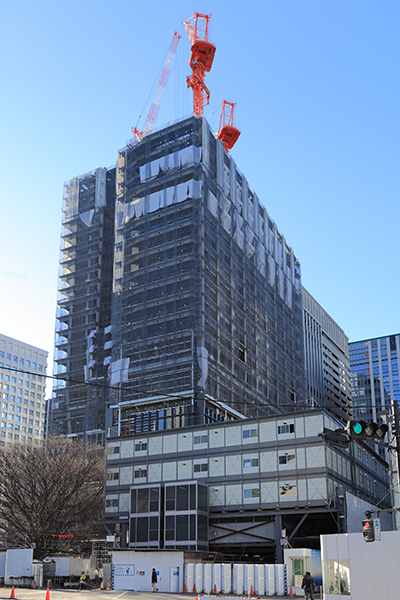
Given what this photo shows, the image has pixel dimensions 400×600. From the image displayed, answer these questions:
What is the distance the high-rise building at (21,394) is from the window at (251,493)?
371ft

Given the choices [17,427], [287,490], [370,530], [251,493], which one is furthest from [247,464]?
[17,427]

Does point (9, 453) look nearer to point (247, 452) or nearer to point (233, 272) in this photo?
point (247, 452)

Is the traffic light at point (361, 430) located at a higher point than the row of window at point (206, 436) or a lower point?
lower

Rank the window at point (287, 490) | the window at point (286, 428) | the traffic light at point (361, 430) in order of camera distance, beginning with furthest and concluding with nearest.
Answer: the window at point (286, 428), the window at point (287, 490), the traffic light at point (361, 430)

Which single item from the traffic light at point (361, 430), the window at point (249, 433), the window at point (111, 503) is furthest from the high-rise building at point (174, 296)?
the traffic light at point (361, 430)

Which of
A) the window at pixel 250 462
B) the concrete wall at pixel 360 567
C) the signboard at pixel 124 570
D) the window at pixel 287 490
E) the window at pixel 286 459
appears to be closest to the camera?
the concrete wall at pixel 360 567

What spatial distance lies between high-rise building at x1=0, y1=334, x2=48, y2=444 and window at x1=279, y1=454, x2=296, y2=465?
115370mm

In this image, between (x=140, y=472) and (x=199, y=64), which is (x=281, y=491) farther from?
(x=199, y=64)

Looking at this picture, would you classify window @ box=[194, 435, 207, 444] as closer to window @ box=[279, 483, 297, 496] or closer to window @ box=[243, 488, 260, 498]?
window @ box=[243, 488, 260, 498]

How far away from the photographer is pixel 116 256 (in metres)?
103

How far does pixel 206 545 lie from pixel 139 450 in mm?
12221

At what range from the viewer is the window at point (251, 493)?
57747mm

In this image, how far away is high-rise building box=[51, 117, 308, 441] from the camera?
289 ft

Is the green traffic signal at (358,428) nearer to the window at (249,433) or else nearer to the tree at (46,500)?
the window at (249,433)
